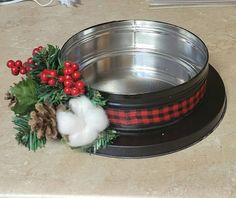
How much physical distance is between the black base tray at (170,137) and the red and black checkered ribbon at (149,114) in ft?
0.04

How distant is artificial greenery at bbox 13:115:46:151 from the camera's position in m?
0.66

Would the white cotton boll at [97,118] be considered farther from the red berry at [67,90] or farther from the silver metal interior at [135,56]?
the silver metal interior at [135,56]

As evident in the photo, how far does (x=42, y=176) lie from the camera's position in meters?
0.61

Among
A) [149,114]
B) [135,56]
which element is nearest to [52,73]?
[149,114]

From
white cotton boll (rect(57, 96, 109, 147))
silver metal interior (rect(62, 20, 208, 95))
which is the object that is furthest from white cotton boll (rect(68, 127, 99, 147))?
silver metal interior (rect(62, 20, 208, 95))

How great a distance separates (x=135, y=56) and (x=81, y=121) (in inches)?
10.7

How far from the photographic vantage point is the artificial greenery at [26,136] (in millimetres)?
656

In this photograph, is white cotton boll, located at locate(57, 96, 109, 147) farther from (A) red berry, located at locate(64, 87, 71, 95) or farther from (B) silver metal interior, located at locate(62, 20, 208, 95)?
(B) silver metal interior, located at locate(62, 20, 208, 95)

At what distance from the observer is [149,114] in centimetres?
64

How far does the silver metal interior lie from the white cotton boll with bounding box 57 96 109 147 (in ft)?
0.51

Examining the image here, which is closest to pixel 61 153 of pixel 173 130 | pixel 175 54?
pixel 173 130

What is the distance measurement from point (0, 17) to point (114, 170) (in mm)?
571

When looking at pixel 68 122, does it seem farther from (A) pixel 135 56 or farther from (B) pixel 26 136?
(A) pixel 135 56

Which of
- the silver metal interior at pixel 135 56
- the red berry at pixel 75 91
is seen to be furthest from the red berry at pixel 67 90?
the silver metal interior at pixel 135 56
